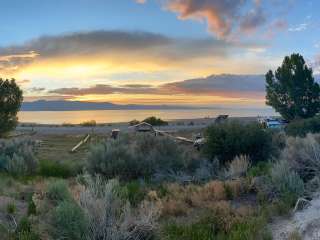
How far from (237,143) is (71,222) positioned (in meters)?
13.1

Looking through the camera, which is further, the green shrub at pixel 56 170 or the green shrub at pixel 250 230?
the green shrub at pixel 56 170

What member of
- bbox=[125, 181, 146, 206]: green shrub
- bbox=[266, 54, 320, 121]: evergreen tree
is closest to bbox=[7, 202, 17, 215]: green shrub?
bbox=[125, 181, 146, 206]: green shrub

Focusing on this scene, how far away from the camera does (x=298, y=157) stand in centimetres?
1345

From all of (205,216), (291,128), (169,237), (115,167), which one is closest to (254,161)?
(115,167)

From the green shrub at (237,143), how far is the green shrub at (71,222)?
12858mm

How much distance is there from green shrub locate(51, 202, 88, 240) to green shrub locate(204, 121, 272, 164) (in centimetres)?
1286

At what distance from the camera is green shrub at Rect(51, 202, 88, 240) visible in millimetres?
7312

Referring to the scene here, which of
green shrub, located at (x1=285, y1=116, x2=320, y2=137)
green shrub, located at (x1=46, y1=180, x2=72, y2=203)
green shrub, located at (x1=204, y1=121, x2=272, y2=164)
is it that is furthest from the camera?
green shrub, located at (x1=285, y1=116, x2=320, y2=137)

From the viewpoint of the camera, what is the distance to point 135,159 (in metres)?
17.8

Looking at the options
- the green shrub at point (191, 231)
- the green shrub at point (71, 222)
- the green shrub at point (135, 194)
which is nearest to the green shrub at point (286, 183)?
the green shrub at point (191, 231)

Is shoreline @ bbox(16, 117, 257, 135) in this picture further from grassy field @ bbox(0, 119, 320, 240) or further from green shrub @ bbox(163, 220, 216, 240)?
green shrub @ bbox(163, 220, 216, 240)

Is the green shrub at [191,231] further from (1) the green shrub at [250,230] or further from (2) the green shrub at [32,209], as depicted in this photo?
(2) the green shrub at [32,209]

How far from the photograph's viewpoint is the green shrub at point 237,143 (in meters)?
19.8

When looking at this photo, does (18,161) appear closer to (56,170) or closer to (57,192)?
(56,170)
